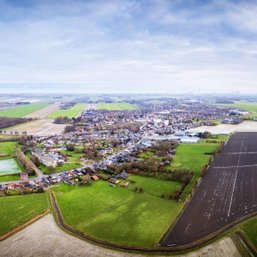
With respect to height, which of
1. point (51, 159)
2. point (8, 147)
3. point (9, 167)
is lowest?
point (9, 167)

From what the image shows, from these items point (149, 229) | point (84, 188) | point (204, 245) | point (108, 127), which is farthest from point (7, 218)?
point (108, 127)

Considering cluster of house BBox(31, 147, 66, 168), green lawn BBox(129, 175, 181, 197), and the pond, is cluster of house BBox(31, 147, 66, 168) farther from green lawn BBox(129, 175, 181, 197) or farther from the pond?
green lawn BBox(129, 175, 181, 197)

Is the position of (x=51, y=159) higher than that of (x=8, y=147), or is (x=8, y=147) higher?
(x=51, y=159)

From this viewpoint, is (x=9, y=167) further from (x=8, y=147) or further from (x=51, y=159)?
(x=8, y=147)

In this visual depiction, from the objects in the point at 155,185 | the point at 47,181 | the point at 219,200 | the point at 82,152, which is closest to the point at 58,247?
the point at 155,185

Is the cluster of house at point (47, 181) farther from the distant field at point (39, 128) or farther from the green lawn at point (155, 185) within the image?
the distant field at point (39, 128)

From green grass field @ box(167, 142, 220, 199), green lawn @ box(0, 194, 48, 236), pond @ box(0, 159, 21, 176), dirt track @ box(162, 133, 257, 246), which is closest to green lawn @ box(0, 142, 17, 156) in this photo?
pond @ box(0, 159, 21, 176)
